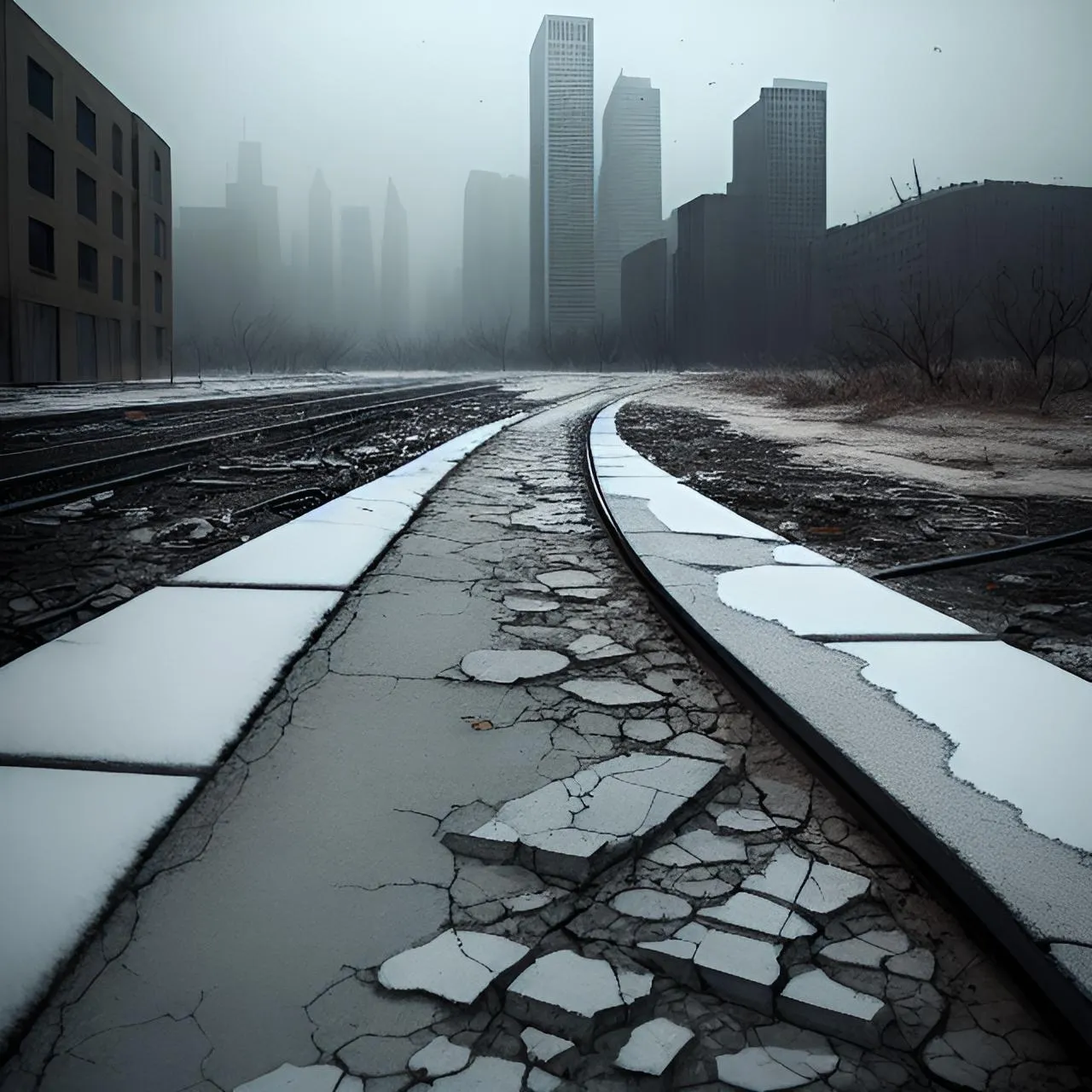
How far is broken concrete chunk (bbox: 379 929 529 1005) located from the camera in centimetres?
116

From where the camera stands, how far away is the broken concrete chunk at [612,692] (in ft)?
7.32

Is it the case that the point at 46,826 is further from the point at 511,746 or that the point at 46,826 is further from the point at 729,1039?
the point at 729,1039

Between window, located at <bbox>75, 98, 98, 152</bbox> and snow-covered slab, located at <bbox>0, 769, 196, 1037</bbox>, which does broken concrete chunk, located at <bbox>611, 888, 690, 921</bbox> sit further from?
window, located at <bbox>75, 98, 98, 152</bbox>

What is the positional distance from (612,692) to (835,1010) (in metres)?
1.21

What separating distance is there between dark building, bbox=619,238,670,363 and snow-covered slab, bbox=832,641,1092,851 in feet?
353

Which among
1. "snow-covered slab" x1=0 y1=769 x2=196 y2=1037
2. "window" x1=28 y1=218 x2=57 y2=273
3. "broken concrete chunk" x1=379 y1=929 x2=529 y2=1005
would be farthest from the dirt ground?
"window" x1=28 y1=218 x2=57 y2=273

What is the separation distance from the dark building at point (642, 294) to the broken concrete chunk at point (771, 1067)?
109m

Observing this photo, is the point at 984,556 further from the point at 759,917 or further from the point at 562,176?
the point at 562,176

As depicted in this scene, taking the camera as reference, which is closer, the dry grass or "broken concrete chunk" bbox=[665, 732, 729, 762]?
"broken concrete chunk" bbox=[665, 732, 729, 762]

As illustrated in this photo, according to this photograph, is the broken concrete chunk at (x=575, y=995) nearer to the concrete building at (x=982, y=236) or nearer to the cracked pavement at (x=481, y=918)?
the cracked pavement at (x=481, y=918)

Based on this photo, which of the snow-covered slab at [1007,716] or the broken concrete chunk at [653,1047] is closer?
the broken concrete chunk at [653,1047]

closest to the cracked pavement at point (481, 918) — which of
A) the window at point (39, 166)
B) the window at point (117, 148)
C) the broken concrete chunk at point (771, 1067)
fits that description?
the broken concrete chunk at point (771, 1067)

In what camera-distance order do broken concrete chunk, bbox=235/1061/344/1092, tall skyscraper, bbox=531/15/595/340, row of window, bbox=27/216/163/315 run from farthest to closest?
tall skyscraper, bbox=531/15/595/340, row of window, bbox=27/216/163/315, broken concrete chunk, bbox=235/1061/344/1092

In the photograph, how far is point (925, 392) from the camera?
15.2 m
